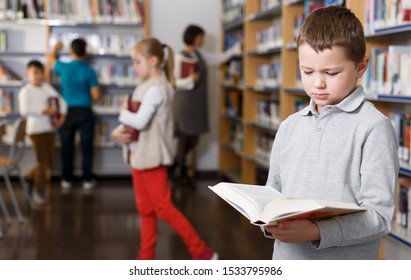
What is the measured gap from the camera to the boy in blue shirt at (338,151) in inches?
55.4

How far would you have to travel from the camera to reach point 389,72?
3.35 m

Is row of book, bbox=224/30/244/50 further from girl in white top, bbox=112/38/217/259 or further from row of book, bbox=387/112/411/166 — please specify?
row of book, bbox=387/112/411/166

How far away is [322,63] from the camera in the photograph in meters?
1.46

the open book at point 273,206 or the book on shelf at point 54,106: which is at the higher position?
the open book at point 273,206

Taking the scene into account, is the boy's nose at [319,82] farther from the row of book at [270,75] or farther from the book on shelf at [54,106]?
the book on shelf at [54,106]

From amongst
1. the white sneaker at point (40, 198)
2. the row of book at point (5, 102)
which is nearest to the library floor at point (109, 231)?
the white sneaker at point (40, 198)

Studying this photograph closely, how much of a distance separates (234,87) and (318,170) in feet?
17.7

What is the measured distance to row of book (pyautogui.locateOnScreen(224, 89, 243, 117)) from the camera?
679 cm

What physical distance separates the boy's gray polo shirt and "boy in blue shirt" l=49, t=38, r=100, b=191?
496 centimetres

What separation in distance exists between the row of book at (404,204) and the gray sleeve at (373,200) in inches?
80.8

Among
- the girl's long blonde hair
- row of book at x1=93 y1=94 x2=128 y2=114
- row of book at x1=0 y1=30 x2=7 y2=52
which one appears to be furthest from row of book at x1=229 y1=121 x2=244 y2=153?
the girl's long blonde hair

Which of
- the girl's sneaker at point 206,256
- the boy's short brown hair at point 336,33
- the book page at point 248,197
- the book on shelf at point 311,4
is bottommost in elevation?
the girl's sneaker at point 206,256

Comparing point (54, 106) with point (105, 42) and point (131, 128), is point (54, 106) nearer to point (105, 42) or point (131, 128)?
point (105, 42)

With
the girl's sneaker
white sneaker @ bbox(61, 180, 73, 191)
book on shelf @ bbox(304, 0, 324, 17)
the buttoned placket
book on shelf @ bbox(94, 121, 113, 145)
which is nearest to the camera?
the buttoned placket
